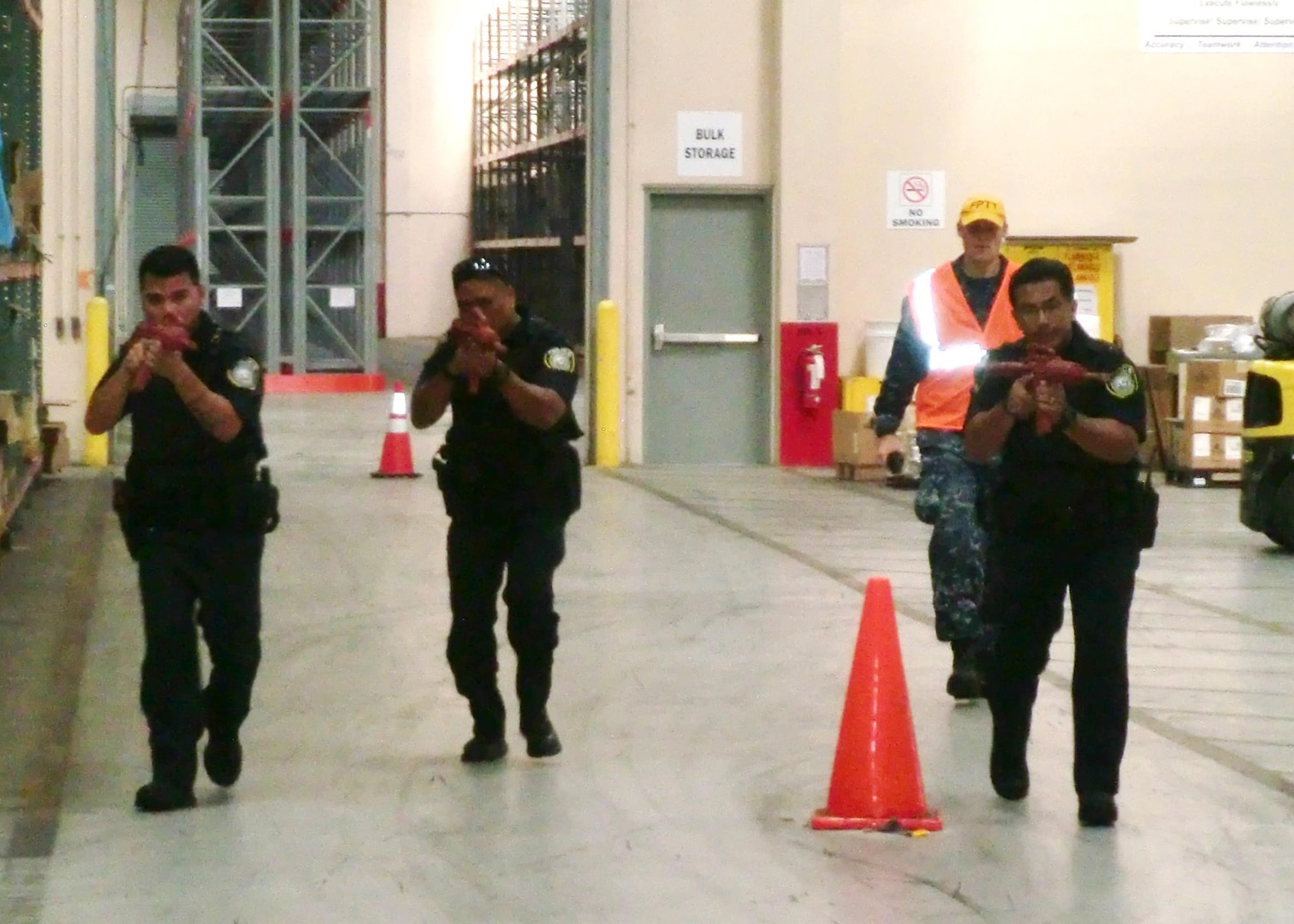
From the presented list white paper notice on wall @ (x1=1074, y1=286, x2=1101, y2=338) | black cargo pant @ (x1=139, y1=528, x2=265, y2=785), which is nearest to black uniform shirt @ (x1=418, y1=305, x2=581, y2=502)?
black cargo pant @ (x1=139, y1=528, x2=265, y2=785)

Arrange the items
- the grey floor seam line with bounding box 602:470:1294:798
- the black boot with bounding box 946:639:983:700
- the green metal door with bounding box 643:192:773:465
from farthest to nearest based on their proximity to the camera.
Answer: the green metal door with bounding box 643:192:773:465
the black boot with bounding box 946:639:983:700
the grey floor seam line with bounding box 602:470:1294:798

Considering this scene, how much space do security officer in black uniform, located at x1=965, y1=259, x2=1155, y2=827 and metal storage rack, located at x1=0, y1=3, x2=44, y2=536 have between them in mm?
5480

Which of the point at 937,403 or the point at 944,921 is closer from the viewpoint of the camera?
the point at 944,921

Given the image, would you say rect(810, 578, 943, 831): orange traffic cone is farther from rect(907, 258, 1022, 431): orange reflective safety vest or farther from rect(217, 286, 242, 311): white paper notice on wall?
rect(217, 286, 242, 311): white paper notice on wall

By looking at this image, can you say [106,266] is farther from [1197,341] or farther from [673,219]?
[1197,341]

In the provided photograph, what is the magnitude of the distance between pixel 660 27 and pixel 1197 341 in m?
5.40

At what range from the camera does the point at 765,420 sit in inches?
741

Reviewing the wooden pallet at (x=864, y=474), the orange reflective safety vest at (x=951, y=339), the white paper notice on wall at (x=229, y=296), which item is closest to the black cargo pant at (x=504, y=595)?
the orange reflective safety vest at (x=951, y=339)

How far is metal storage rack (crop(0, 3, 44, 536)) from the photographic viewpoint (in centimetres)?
1198

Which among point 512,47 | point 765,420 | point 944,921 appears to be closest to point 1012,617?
point 944,921

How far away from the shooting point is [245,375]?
620 cm

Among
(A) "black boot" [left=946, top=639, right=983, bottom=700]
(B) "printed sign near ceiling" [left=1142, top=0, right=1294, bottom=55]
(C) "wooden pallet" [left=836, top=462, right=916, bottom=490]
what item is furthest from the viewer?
(B) "printed sign near ceiling" [left=1142, top=0, right=1294, bottom=55]

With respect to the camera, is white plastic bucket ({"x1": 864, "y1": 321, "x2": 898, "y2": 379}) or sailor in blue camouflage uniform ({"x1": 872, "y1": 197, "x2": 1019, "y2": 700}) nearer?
sailor in blue camouflage uniform ({"x1": 872, "y1": 197, "x2": 1019, "y2": 700})

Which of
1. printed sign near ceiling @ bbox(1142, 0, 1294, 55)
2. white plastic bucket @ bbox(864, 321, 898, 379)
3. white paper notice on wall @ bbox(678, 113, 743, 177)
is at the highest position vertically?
printed sign near ceiling @ bbox(1142, 0, 1294, 55)
